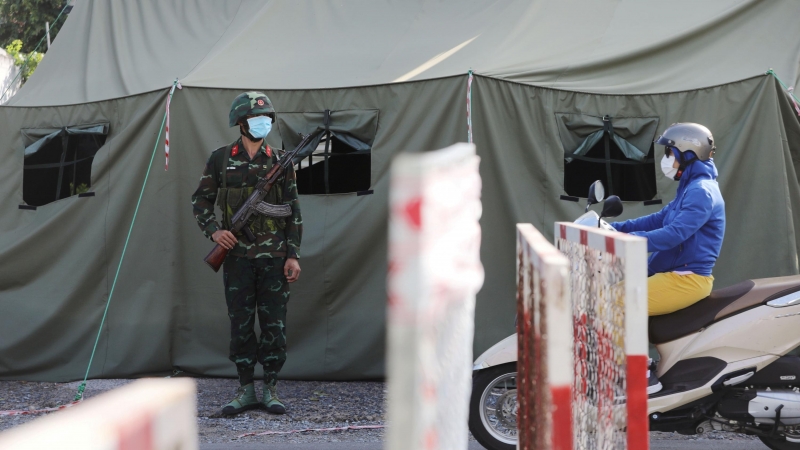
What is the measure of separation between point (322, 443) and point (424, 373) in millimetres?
3962

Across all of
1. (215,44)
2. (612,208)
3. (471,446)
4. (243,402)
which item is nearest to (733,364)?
(612,208)

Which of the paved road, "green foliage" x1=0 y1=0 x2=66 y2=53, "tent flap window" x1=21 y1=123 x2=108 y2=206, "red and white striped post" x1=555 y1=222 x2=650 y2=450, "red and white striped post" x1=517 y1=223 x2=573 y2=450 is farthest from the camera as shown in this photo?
"green foliage" x1=0 y1=0 x2=66 y2=53

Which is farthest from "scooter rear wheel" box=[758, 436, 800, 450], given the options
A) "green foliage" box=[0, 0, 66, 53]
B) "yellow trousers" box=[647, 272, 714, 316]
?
"green foliage" box=[0, 0, 66, 53]

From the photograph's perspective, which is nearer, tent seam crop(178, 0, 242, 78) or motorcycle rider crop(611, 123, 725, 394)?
motorcycle rider crop(611, 123, 725, 394)

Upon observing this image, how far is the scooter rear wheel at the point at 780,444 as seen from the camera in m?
4.15

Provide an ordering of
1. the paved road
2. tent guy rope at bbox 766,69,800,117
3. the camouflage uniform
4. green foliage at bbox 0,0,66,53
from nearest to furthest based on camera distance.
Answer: the paved road → the camouflage uniform → tent guy rope at bbox 766,69,800,117 → green foliage at bbox 0,0,66,53

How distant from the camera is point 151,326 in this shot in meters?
6.39

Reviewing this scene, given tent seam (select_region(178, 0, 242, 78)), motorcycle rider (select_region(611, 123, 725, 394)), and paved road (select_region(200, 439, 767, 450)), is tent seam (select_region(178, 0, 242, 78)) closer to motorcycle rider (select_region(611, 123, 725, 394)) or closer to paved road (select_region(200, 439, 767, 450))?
paved road (select_region(200, 439, 767, 450))

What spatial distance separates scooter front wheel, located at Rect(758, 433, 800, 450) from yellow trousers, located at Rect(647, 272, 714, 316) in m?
0.72

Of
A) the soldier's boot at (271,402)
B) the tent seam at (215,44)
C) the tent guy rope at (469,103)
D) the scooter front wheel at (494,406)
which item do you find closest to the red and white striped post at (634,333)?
the scooter front wheel at (494,406)

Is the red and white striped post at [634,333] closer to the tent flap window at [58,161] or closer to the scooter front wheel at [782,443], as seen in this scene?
the scooter front wheel at [782,443]

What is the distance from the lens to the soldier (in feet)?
17.3

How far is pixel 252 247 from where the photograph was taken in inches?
207

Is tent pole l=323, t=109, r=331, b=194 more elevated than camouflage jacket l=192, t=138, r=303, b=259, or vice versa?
tent pole l=323, t=109, r=331, b=194
